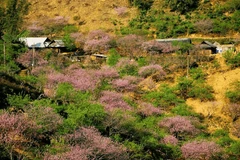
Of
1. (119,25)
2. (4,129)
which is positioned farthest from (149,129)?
(119,25)

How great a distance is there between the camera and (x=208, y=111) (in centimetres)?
3294

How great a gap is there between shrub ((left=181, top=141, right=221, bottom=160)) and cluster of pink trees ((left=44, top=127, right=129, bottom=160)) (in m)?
7.38

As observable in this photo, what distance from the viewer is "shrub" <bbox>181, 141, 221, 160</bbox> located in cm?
2350

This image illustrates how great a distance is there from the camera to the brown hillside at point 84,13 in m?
67.3

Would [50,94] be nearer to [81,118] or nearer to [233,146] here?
[81,118]

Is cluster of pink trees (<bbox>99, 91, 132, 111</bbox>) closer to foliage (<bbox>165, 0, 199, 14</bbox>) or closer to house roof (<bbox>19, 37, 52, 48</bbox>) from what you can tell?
house roof (<bbox>19, 37, 52, 48</bbox>)

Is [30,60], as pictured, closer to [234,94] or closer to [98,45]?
[98,45]

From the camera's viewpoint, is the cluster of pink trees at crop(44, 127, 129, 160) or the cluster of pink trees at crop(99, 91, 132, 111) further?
the cluster of pink trees at crop(99, 91, 132, 111)

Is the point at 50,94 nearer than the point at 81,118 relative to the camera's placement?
No

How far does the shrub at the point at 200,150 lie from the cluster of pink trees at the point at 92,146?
7378 mm

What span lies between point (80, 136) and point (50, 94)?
1114cm

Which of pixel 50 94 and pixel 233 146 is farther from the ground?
pixel 50 94

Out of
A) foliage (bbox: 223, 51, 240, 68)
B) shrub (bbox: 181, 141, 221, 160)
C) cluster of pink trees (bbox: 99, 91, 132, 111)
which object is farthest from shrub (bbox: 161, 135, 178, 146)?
foliage (bbox: 223, 51, 240, 68)

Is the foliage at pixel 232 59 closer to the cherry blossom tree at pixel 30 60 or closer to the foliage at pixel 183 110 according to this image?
the foliage at pixel 183 110
